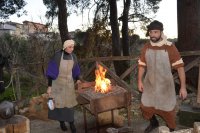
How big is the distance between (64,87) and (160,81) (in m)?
1.91

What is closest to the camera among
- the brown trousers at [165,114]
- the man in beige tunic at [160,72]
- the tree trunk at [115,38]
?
the man in beige tunic at [160,72]

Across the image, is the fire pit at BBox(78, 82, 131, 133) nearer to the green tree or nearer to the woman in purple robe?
the woman in purple robe

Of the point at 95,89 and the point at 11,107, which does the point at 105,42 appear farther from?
the point at 11,107

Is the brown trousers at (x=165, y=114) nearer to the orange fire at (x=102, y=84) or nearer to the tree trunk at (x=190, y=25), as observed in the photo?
the orange fire at (x=102, y=84)

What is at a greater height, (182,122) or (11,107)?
(11,107)

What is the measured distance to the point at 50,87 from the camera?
6.34 m

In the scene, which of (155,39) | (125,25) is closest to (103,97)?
(155,39)

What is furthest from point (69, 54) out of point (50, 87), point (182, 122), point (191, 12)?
point (191, 12)

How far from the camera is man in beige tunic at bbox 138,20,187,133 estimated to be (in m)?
5.33

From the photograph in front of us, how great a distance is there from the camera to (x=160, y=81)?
5453 millimetres

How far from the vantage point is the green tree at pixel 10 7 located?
16.5 metres

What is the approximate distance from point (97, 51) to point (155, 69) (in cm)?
911

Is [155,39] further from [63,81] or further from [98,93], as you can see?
[63,81]

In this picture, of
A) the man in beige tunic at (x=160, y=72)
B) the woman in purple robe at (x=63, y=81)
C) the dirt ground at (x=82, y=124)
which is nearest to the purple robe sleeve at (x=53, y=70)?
the woman in purple robe at (x=63, y=81)
